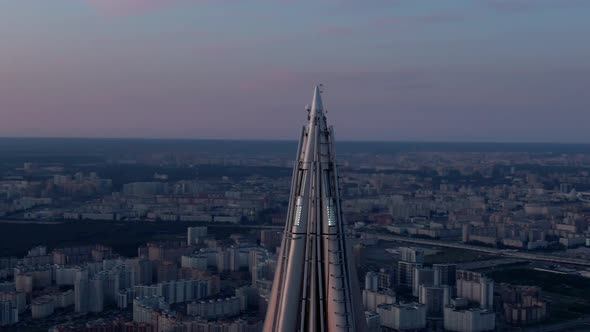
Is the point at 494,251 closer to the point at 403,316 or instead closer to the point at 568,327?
the point at 568,327

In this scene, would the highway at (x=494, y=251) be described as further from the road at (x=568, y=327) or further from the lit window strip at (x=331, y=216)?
the lit window strip at (x=331, y=216)

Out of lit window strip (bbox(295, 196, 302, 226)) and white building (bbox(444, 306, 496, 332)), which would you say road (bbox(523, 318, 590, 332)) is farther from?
lit window strip (bbox(295, 196, 302, 226))

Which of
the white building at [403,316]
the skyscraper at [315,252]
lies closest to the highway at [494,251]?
the white building at [403,316]

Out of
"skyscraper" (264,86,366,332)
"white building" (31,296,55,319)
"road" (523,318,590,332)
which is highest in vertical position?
"skyscraper" (264,86,366,332)

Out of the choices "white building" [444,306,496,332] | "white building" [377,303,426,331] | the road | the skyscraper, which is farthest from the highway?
the skyscraper

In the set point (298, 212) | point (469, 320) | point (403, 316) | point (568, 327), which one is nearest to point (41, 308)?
point (403, 316)

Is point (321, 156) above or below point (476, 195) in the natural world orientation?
above

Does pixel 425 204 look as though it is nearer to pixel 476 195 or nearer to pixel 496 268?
pixel 476 195

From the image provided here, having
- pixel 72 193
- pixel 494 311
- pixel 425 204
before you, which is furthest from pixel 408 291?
pixel 72 193
